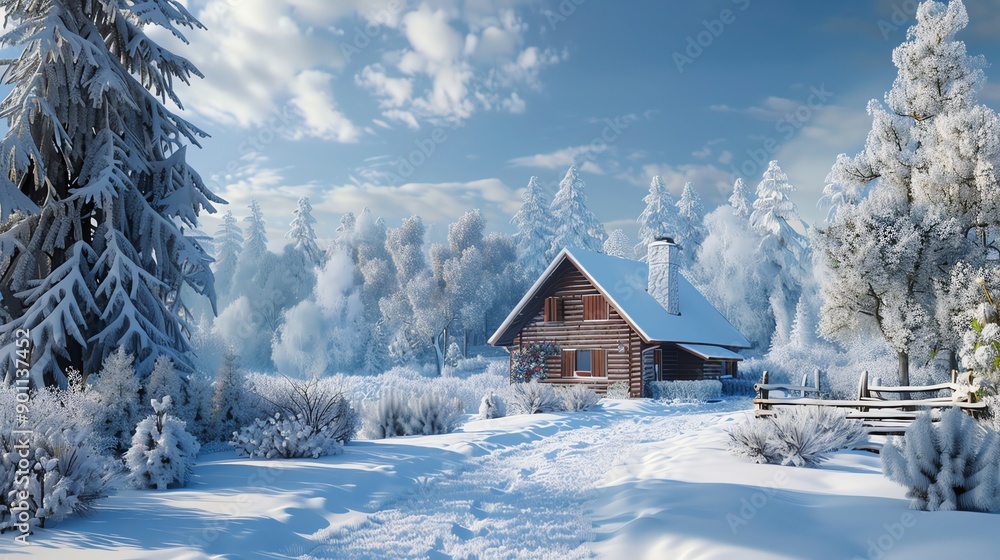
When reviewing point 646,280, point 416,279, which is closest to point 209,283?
point 646,280

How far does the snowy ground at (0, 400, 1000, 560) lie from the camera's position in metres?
5.86

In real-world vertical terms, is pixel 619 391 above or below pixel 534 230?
below

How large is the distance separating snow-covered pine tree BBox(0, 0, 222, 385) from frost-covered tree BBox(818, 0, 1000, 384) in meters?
21.3

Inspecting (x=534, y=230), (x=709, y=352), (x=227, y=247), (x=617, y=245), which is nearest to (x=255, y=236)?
(x=227, y=247)

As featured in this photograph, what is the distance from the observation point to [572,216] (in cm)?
5547

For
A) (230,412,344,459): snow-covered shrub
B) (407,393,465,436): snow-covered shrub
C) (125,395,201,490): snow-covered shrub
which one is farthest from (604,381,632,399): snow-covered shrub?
(125,395,201,490): snow-covered shrub

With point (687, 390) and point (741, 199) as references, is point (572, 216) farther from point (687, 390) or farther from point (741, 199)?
point (687, 390)

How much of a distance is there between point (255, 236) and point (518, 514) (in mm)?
53051

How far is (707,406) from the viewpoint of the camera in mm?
24031

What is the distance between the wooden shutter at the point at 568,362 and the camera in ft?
94.5

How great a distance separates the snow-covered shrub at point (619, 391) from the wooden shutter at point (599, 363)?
79cm

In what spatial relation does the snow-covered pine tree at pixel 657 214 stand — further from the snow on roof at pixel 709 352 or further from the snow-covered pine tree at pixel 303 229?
the snow-covered pine tree at pixel 303 229

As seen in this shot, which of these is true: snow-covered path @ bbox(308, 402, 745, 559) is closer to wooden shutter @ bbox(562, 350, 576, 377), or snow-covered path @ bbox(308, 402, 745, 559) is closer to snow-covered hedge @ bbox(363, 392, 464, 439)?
snow-covered hedge @ bbox(363, 392, 464, 439)

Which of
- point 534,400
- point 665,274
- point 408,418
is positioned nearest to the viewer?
point 408,418
